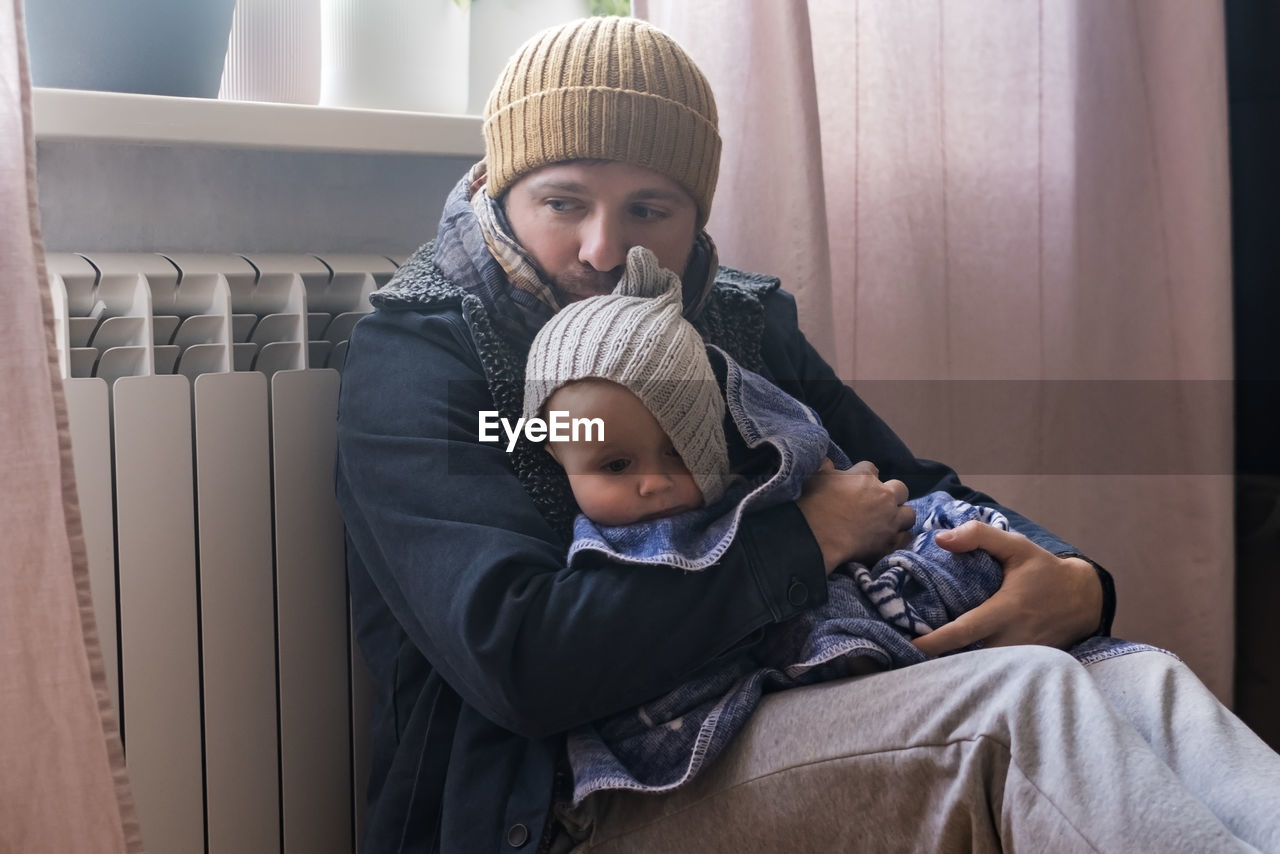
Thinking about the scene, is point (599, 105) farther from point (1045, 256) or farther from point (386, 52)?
point (1045, 256)

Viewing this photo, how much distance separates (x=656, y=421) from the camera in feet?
3.40

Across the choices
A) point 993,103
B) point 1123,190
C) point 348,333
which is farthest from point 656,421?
point 1123,190

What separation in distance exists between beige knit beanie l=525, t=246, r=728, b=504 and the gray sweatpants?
240 millimetres

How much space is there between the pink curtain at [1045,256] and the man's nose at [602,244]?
49 centimetres

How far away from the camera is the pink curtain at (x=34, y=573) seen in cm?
100

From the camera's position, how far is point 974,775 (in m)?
0.87

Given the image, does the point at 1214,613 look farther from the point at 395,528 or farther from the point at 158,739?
the point at 158,739

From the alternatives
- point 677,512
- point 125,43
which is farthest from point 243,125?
point 677,512

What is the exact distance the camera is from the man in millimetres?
881

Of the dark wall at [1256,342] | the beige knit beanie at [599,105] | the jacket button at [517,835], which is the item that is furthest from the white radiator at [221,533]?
the dark wall at [1256,342]

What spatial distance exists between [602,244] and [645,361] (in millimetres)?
165

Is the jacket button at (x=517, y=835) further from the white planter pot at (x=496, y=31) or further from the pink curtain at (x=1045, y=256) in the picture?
the white planter pot at (x=496, y=31)

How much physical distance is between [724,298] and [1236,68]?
123cm

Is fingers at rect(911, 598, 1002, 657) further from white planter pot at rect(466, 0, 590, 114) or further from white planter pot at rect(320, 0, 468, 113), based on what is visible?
white planter pot at rect(466, 0, 590, 114)
